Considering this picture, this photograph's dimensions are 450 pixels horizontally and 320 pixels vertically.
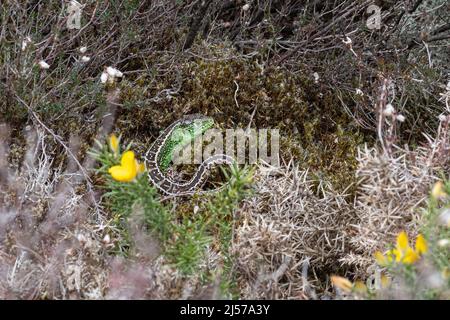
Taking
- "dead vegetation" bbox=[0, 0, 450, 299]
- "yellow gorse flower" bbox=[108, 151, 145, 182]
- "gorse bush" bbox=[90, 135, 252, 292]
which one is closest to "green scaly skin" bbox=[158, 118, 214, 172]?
"dead vegetation" bbox=[0, 0, 450, 299]

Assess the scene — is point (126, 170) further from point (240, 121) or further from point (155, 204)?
point (240, 121)

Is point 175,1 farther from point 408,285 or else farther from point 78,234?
point 408,285

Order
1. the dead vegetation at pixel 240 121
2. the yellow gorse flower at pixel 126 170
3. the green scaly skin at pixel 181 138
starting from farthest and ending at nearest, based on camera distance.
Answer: the green scaly skin at pixel 181 138
the dead vegetation at pixel 240 121
the yellow gorse flower at pixel 126 170

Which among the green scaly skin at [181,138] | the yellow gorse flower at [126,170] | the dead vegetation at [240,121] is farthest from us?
the green scaly skin at [181,138]

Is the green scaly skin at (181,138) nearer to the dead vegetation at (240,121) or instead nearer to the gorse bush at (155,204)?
the dead vegetation at (240,121)

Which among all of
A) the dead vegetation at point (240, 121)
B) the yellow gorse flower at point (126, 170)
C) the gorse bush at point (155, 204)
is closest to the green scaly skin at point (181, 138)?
the dead vegetation at point (240, 121)

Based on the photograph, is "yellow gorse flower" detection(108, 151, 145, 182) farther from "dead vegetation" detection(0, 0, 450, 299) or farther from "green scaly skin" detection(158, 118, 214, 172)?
"green scaly skin" detection(158, 118, 214, 172)

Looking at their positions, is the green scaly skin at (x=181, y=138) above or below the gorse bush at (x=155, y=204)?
above

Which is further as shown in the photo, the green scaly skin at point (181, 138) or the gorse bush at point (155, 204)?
the green scaly skin at point (181, 138)

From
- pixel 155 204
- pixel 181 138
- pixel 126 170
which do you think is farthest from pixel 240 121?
pixel 126 170

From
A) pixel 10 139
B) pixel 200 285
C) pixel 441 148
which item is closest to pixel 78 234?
pixel 200 285
